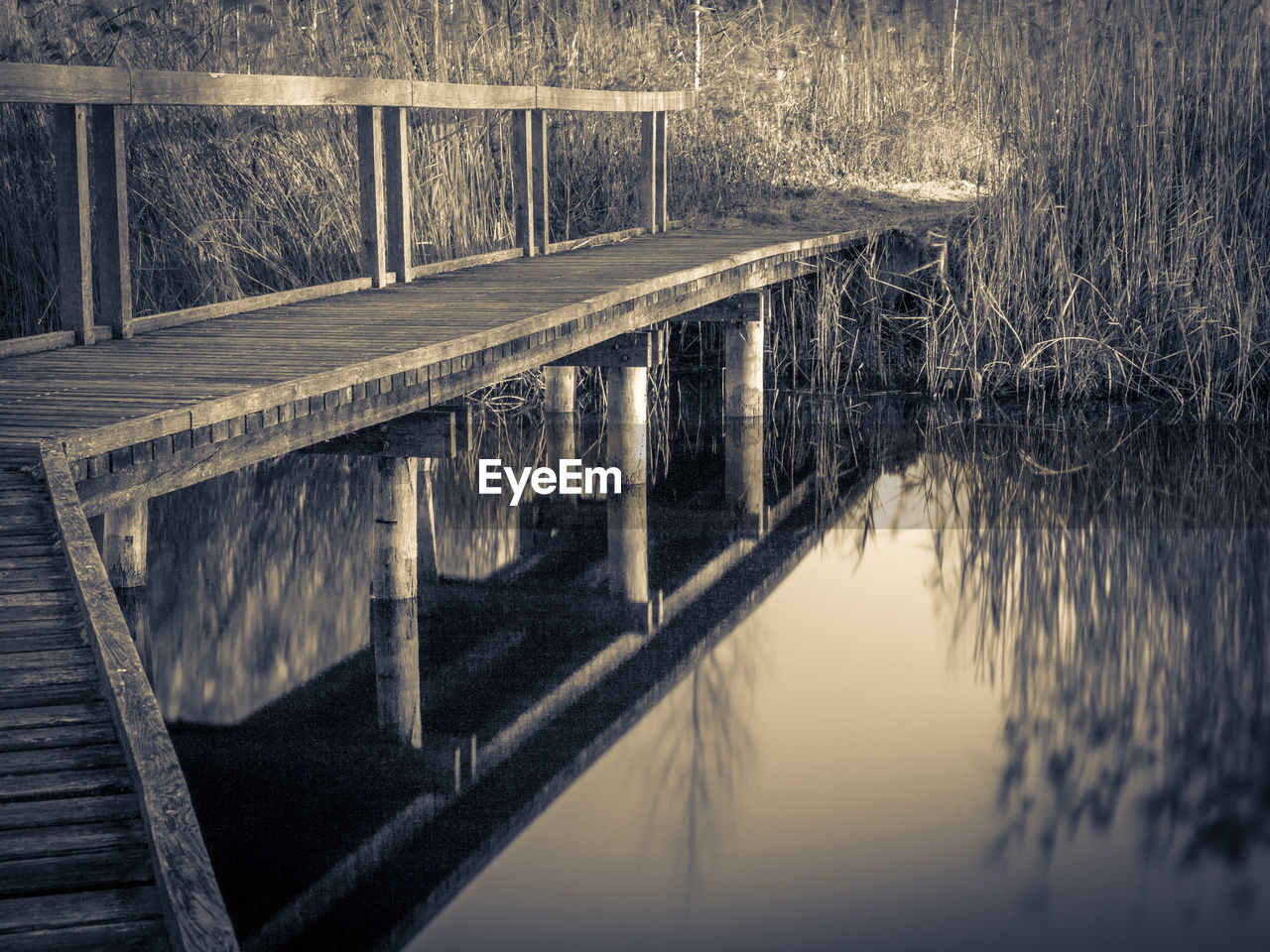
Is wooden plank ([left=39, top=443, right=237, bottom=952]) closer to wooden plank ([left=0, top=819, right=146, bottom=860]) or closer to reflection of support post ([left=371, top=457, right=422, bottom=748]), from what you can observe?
wooden plank ([left=0, top=819, right=146, bottom=860])

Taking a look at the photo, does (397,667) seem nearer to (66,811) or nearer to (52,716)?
(52,716)

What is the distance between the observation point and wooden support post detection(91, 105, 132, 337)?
3547mm

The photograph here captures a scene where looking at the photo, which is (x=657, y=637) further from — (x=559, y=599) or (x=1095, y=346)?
(x=1095, y=346)

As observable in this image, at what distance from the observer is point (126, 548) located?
4.17m

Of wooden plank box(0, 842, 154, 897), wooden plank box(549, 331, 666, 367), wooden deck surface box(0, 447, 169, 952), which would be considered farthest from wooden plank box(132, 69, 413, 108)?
wooden plank box(0, 842, 154, 897)

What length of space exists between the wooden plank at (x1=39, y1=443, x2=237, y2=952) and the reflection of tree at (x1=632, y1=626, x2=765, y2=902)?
139 centimetres

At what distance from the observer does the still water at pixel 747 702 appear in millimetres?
2732

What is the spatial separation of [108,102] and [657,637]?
6.19ft

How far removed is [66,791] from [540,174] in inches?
182

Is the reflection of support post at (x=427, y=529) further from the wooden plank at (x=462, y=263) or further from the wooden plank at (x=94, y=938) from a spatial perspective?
the wooden plank at (x=94, y=938)

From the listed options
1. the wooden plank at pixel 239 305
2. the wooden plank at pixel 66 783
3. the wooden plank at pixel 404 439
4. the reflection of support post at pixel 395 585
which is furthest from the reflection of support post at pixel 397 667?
the wooden plank at pixel 66 783

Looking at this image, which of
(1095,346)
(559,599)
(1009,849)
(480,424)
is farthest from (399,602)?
(1095,346)

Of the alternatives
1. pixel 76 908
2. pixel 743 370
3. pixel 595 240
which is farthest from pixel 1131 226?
pixel 76 908

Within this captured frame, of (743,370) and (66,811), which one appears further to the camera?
(743,370)
